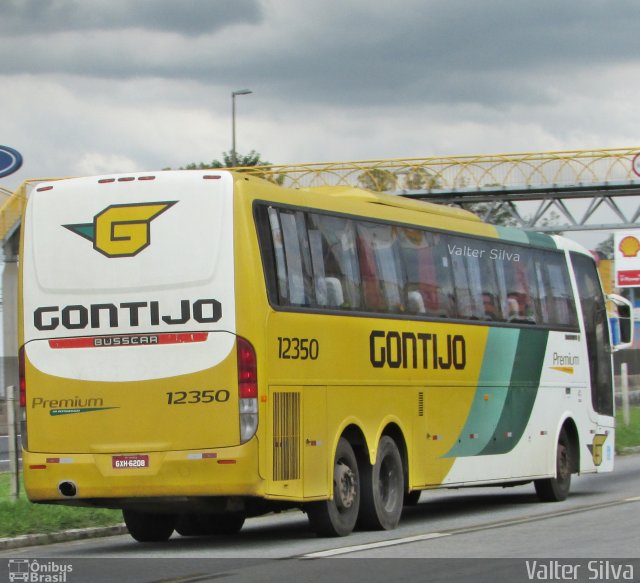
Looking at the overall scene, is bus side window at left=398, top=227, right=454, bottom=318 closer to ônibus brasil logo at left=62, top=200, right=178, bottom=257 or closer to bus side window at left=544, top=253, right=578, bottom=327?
bus side window at left=544, top=253, right=578, bottom=327

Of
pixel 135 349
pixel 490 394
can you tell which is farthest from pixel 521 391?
pixel 135 349

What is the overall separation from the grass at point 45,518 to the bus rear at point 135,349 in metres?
1.34

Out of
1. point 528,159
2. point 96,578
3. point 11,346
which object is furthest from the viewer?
point 528,159

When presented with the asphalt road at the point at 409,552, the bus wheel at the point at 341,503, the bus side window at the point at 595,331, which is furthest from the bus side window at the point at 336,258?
the bus side window at the point at 595,331

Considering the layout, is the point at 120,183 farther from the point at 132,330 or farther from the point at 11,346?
the point at 11,346

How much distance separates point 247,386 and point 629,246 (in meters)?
23.0

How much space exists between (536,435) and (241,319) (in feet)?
25.7

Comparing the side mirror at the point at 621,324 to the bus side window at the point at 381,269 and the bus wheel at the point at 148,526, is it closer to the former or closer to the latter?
the bus side window at the point at 381,269

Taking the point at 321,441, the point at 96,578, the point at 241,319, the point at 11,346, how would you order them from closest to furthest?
the point at 96,578
the point at 241,319
the point at 321,441
the point at 11,346

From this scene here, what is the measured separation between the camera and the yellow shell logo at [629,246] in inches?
1387

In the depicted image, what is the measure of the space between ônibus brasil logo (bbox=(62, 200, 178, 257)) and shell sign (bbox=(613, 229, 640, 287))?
22.3 m

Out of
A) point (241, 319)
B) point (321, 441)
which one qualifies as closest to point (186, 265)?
point (241, 319)

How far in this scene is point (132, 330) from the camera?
14.1 metres

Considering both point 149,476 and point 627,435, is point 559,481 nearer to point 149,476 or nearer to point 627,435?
Result: point 149,476
